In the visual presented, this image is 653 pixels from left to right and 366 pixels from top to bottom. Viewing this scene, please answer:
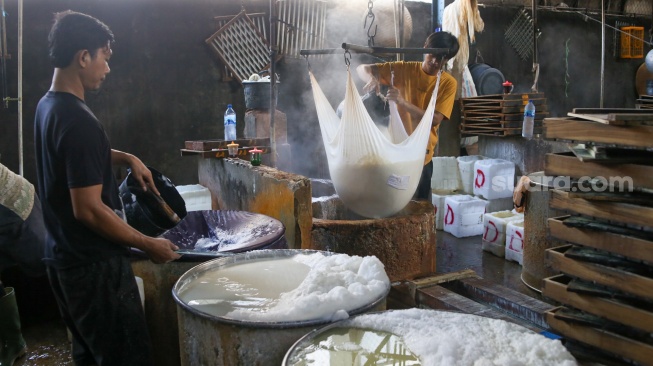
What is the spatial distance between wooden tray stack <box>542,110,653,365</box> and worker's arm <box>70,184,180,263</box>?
189 cm

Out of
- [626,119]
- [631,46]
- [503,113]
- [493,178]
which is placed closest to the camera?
[626,119]

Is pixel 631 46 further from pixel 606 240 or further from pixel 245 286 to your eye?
pixel 245 286

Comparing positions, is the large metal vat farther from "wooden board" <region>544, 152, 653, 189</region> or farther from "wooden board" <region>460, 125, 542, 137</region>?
"wooden board" <region>460, 125, 542, 137</region>

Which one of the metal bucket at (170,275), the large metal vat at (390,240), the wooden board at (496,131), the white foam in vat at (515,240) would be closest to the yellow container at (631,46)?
the wooden board at (496,131)

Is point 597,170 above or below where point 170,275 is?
above

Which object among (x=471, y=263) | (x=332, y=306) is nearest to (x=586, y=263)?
(x=332, y=306)

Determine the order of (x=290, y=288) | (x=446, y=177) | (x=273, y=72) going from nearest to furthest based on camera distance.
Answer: (x=290, y=288) → (x=273, y=72) → (x=446, y=177)

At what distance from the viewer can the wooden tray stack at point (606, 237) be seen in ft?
6.62

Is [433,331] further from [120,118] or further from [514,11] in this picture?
[514,11]

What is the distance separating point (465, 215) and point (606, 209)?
4.86 metres

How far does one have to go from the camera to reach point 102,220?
95.7 inches

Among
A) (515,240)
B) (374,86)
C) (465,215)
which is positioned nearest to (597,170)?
(374,86)

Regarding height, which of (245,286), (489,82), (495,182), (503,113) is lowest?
(245,286)

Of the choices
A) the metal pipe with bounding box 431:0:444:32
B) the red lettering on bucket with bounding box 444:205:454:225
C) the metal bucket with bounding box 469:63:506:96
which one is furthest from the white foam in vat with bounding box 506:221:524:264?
the metal bucket with bounding box 469:63:506:96
